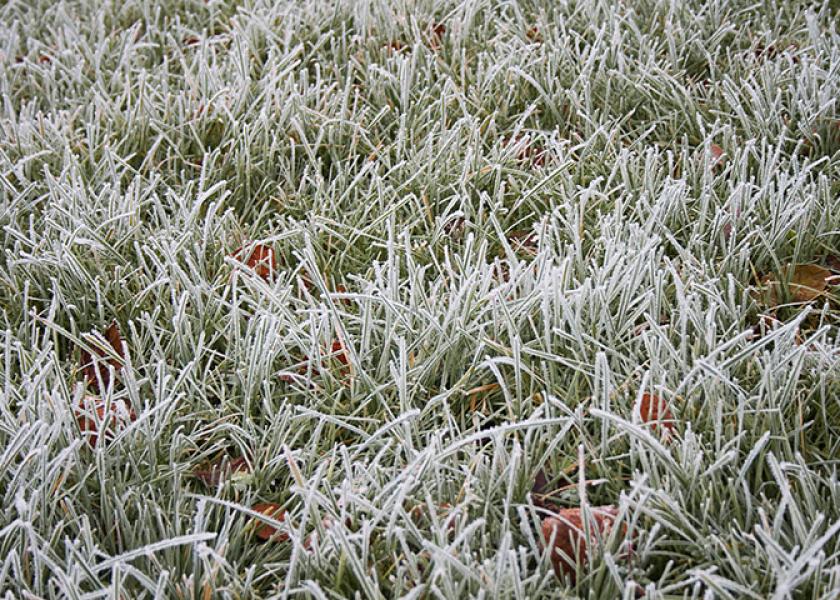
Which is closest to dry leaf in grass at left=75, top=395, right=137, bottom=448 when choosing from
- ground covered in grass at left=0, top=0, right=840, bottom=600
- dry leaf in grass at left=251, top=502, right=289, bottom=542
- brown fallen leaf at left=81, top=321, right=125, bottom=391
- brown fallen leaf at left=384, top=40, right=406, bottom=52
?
ground covered in grass at left=0, top=0, right=840, bottom=600

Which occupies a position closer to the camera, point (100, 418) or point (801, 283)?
point (100, 418)

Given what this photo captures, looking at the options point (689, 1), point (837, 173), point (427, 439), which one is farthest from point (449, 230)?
point (689, 1)

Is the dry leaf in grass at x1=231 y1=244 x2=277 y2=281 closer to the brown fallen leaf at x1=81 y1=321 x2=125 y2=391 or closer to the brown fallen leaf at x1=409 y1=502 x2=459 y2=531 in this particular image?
the brown fallen leaf at x1=81 y1=321 x2=125 y2=391

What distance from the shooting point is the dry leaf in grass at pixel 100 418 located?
1.64 m

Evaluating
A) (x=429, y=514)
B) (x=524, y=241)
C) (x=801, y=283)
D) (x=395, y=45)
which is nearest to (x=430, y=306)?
(x=524, y=241)

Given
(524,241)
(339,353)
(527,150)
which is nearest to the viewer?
(339,353)

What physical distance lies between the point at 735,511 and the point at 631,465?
7.6 inches

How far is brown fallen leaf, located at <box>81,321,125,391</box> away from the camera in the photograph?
1.93 meters

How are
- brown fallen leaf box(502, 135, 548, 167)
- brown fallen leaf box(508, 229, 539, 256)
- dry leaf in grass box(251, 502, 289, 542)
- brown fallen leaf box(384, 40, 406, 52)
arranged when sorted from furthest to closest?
brown fallen leaf box(384, 40, 406, 52) < brown fallen leaf box(502, 135, 548, 167) < brown fallen leaf box(508, 229, 539, 256) < dry leaf in grass box(251, 502, 289, 542)

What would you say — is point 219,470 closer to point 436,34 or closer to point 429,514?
point 429,514

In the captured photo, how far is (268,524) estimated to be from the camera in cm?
158

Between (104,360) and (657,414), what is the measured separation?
122 centimetres

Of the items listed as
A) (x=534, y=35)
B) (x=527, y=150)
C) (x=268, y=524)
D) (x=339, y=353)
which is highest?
(x=534, y=35)

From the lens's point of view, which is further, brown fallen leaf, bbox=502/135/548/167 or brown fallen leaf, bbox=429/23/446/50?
brown fallen leaf, bbox=429/23/446/50
